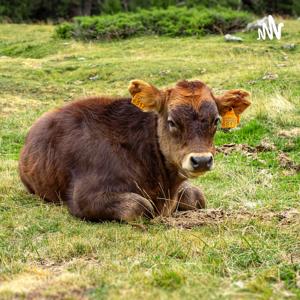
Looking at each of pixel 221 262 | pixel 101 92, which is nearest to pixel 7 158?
pixel 221 262

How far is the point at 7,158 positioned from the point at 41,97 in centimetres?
695

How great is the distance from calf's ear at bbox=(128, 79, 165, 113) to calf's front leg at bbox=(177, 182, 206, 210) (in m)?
1.16

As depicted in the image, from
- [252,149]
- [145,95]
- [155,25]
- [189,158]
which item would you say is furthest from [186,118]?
[155,25]

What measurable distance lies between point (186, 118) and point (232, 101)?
88 cm

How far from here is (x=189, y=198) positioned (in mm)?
7926

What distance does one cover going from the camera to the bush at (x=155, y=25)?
2972 cm

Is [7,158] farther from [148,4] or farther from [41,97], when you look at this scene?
[148,4]

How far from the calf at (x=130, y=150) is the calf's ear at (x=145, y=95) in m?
0.01

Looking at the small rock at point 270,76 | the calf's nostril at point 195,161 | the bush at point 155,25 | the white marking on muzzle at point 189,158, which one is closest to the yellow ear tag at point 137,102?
the white marking on muzzle at point 189,158

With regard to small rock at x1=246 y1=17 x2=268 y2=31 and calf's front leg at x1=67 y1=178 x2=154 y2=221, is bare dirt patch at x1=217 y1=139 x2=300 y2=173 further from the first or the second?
small rock at x1=246 y1=17 x2=268 y2=31

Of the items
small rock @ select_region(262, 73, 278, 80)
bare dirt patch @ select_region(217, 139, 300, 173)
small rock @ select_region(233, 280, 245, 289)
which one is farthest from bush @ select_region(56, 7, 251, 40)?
small rock @ select_region(233, 280, 245, 289)

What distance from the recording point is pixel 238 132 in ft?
40.2

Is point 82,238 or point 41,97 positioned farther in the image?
point 41,97

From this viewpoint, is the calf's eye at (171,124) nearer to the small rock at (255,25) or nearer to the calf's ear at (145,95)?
the calf's ear at (145,95)
